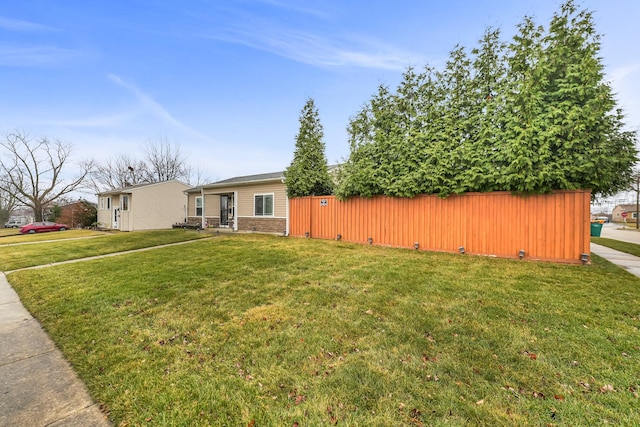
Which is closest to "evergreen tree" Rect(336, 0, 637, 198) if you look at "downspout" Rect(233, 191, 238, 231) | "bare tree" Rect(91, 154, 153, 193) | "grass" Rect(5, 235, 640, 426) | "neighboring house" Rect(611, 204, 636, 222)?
"grass" Rect(5, 235, 640, 426)

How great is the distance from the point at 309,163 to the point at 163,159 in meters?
27.5

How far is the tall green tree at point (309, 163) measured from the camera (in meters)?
12.0

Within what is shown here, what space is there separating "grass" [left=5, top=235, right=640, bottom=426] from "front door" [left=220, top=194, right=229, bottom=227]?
11.0 meters

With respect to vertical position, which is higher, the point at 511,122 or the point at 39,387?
the point at 511,122

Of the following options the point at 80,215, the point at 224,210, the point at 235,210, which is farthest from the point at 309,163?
the point at 80,215

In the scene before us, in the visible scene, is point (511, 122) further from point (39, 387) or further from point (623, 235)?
point (623, 235)

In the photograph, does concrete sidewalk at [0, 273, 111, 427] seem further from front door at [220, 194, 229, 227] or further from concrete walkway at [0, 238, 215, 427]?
front door at [220, 194, 229, 227]

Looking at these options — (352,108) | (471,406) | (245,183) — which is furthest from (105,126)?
(471,406)

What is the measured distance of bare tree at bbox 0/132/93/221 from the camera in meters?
30.1

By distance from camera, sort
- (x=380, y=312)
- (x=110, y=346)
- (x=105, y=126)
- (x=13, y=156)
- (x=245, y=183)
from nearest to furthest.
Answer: (x=110, y=346) < (x=380, y=312) < (x=245, y=183) < (x=105, y=126) < (x=13, y=156)

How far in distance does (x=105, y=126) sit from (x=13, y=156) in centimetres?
2272

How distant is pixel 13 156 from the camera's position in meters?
30.1

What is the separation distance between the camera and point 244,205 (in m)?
14.8

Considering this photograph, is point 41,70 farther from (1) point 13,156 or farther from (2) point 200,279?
(1) point 13,156
